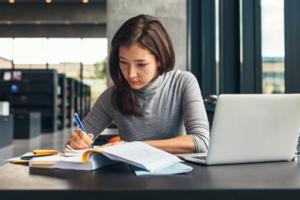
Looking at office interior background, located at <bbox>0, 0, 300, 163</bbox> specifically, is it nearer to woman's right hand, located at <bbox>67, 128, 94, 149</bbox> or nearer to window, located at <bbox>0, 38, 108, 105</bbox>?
window, located at <bbox>0, 38, 108, 105</bbox>

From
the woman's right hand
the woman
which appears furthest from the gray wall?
the woman's right hand

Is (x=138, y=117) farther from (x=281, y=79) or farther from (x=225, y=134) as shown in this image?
(x=281, y=79)

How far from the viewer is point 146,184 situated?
2.64ft

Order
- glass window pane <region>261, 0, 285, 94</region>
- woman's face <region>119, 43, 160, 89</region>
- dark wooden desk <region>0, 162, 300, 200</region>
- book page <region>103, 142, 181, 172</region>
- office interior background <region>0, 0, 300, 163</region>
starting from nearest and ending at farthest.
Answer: dark wooden desk <region>0, 162, 300, 200</region> → book page <region>103, 142, 181, 172</region> → woman's face <region>119, 43, 160, 89</region> → glass window pane <region>261, 0, 285, 94</region> → office interior background <region>0, 0, 300, 163</region>

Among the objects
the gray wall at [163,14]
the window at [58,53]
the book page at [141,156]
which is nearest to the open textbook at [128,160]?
the book page at [141,156]

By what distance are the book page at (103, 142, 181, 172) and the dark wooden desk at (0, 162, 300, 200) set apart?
1.2 inches

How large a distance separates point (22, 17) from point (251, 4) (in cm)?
1321

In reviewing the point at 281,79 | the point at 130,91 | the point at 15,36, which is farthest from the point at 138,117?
the point at 15,36

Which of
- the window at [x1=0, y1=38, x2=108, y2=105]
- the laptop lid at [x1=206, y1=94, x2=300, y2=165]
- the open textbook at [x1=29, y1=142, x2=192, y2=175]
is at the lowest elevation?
the open textbook at [x1=29, y1=142, x2=192, y2=175]

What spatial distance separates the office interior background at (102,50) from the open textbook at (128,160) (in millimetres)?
1424

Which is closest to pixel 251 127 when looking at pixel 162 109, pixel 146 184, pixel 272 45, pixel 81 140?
pixel 146 184

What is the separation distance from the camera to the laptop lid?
108cm

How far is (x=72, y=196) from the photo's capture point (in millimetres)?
740

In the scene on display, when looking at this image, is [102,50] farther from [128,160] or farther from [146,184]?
[146,184]
